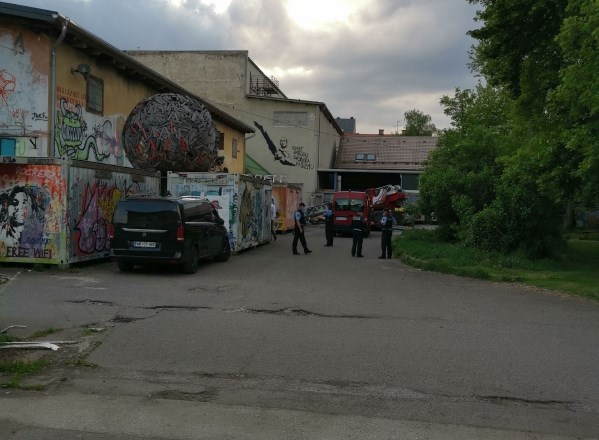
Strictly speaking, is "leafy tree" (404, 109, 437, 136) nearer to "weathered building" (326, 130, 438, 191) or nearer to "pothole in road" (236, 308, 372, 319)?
"weathered building" (326, 130, 438, 191)

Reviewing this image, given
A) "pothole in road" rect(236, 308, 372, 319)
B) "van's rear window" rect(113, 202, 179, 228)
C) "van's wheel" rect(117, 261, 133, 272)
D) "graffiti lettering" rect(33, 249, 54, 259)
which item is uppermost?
"van's rear window" rect(113, 202, 179, 228)

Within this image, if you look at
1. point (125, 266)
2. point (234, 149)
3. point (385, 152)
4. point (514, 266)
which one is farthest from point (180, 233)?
point (385, 152)

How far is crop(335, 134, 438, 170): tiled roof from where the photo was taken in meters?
57.2

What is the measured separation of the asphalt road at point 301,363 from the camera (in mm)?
4977

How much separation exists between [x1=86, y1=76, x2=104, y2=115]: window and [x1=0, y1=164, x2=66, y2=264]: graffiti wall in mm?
6180

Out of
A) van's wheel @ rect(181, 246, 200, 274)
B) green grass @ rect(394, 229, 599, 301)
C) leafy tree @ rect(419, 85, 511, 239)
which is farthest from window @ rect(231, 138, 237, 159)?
van's wheel @ rect(181, 246, 200, 274)

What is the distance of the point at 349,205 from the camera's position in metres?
33.0

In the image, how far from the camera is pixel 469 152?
23484 mm

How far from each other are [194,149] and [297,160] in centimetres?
3203

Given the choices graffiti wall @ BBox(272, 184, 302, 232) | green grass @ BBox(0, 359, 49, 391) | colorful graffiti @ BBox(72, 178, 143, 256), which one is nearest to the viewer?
green grass @ BBox(0, 359, 49, 391)

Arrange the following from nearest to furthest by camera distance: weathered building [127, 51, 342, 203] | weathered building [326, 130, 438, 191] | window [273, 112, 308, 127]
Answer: weathered building [127, 51, 342, 203]
window [273, 112, 308, 127]
weathered building [326, 130, 438, 191]

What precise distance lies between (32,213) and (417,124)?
82.9m

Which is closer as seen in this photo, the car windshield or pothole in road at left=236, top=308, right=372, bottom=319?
pothole in road at left=236, top=308, right=372, bottom=319

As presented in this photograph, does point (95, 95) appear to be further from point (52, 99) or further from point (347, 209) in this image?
point (347, 209)
